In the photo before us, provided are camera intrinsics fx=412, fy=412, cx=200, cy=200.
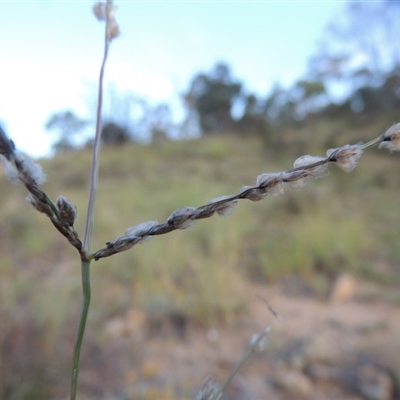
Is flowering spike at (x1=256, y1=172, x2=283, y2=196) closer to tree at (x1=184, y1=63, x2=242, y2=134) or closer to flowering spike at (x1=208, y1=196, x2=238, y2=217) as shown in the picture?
flowering spike at (x1=208, y1=196, x2=238, y2=217)

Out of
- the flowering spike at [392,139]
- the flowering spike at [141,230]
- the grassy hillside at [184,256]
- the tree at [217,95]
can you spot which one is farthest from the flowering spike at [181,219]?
the tree at [217,95]

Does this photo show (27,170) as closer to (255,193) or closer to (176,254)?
(255,193)

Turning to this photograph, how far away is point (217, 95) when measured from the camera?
14000mm

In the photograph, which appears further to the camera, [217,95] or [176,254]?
[217,95]

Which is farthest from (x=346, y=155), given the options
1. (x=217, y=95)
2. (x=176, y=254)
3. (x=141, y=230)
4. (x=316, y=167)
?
(x=217, y=95)

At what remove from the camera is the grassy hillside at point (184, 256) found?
238cm

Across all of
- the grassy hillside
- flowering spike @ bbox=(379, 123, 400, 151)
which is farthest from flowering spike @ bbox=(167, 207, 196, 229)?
the grassy hillside

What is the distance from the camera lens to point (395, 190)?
612cm

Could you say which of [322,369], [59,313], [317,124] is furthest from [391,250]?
[317,124]

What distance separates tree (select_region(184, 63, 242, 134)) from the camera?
14086mm

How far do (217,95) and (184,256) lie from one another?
1143 cm

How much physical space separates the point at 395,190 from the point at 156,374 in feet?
17.2

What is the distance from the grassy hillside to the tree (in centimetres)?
785

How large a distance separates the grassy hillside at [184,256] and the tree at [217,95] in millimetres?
7851
